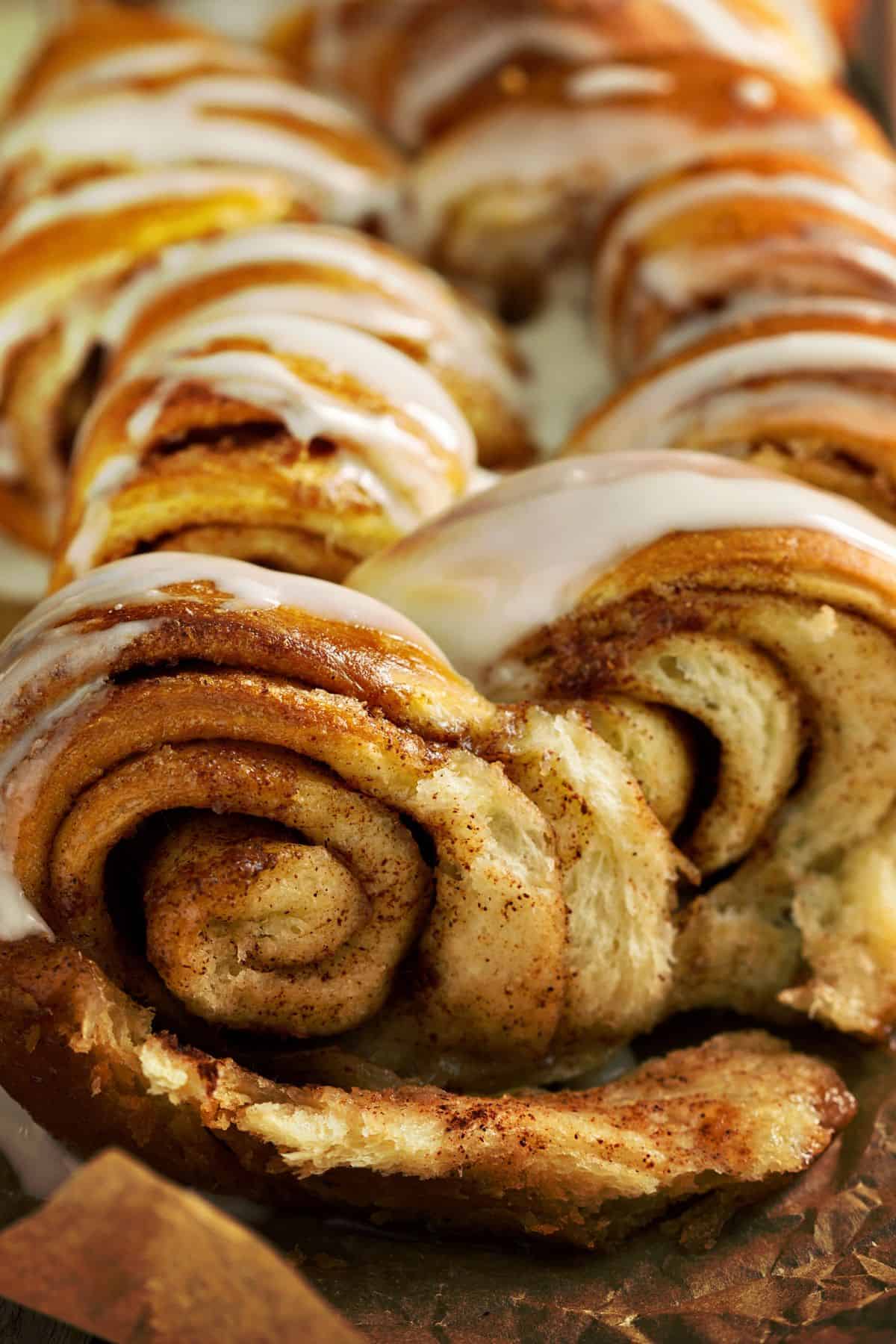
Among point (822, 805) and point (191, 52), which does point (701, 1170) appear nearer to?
point (822, 805)

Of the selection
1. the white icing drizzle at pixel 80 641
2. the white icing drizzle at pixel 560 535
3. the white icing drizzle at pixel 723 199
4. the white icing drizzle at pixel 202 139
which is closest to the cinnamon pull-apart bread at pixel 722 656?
the white icing drizzle at pixel 560 535

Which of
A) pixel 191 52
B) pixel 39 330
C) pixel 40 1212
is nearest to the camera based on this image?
pixel 40 1212

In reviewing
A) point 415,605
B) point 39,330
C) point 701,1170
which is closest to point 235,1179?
point 701,1170

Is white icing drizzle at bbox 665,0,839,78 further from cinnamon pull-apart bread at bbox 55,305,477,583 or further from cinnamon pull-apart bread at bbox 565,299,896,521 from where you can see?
cinnamon pull-apart bread at bbox 55,305,477,583

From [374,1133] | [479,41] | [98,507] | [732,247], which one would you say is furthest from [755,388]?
[479,41]

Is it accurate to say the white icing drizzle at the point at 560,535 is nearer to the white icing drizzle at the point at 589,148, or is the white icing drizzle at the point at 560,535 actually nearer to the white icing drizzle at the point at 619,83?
the white icing drizzle at the point at 589,148

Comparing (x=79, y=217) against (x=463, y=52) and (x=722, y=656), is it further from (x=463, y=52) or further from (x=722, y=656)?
(x=722, y=656)
